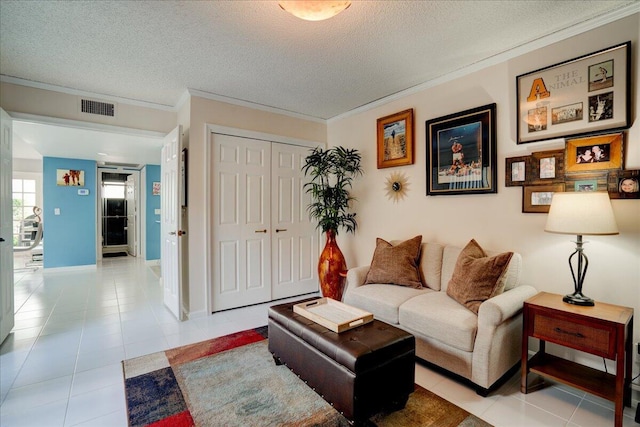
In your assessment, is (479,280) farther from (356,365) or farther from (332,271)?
(332,271)

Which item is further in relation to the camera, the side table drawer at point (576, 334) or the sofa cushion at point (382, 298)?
the sofa cushion at point (382, 298)

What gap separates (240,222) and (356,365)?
258 centimetres

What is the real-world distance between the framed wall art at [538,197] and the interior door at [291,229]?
2.64m

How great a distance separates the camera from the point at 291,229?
165 inches

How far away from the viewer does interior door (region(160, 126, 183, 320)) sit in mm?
3281

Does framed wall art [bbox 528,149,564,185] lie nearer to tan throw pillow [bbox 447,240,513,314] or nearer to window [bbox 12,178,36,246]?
tan throw pillow [bbox 447,240,513,314]

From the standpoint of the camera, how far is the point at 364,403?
5.21 feet

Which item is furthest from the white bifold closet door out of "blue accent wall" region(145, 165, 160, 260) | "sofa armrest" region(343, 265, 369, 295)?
"blue accent wall" region(145, 165, 160, 260)

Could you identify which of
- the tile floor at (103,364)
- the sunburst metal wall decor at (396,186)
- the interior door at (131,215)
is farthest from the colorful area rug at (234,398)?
the interior door at (131,215)

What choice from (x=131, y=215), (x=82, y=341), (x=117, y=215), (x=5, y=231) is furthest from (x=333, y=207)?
(x=117, y=215)

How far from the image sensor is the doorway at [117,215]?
805cm

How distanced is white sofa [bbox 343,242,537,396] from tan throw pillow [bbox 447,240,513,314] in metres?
0.05

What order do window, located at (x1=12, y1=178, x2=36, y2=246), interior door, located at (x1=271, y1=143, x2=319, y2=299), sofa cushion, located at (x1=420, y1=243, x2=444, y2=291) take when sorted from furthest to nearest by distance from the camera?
window, located at (x1=12, y1=178, x2=36, y2=246), interior door, located at (x1=271, y1=143, x2=319, y2=299), sofa cushion, located at (x1=420, y1=243, x2=444, y2=291)

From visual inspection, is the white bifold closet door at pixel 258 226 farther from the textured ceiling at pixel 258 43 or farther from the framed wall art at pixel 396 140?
the framed wall art at pixel 396 140
